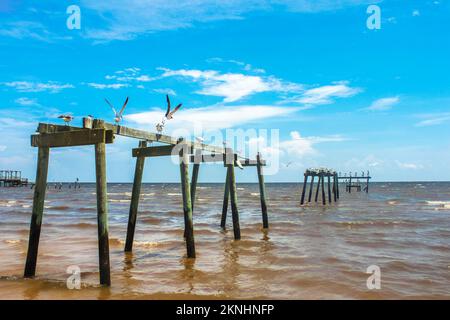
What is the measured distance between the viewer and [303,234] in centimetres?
1622

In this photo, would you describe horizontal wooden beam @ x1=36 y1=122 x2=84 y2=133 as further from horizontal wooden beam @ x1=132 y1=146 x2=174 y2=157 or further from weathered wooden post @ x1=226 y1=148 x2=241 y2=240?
weathered wooden post @ x1=226 y1=148 x2=241 y2=240

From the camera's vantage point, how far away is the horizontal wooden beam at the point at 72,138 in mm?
7359

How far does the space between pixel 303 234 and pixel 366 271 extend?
21.9 feet

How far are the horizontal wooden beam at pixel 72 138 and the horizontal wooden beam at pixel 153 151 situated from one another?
9.85 feet

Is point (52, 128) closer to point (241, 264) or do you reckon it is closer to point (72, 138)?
point (72, 138)

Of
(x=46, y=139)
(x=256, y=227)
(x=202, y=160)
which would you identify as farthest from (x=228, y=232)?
(x=46, y=139)

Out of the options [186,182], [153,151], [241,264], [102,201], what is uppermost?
[153,151]

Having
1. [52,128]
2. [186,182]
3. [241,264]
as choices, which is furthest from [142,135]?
[241,264]

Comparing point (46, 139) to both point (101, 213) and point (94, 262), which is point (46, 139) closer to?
point (101, 213)

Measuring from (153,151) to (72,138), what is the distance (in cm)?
322

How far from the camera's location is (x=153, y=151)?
34.8ft

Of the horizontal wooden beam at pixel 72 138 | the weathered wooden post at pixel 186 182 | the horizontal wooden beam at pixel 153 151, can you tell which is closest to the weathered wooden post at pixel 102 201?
the horizontal wooden beam at pixel 72 138

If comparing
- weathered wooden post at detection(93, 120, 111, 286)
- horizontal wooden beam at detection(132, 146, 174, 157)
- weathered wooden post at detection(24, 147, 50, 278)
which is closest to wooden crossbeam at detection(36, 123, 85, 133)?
weathered wooden post at detection(24, 147, 50, 278)

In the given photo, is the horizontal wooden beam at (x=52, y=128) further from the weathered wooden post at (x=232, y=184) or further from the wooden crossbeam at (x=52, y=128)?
the weathered wooden post at (x=232, y=184)
